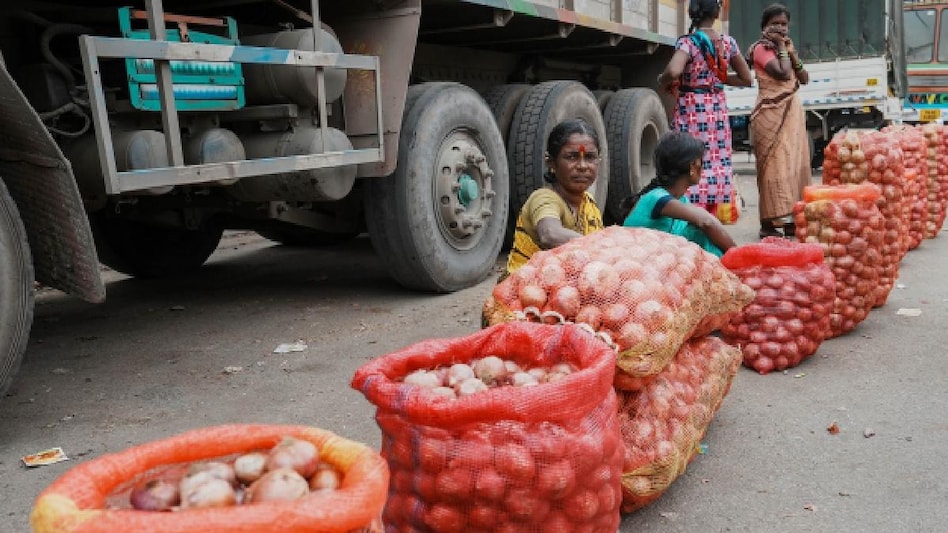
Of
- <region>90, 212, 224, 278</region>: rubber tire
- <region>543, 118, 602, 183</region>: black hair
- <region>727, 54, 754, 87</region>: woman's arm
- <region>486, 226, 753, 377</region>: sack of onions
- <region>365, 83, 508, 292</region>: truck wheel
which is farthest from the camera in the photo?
<region>727, 54, 754, 87</region>: woman's arm

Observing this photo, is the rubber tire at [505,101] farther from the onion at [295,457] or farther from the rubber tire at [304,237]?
the onion at [295,457]

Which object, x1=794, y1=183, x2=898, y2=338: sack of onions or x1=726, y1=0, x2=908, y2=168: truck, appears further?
x1=726, y1=0, x2=908, y2=168: truck

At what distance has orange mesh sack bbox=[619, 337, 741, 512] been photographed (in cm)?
212

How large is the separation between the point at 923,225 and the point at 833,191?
2.93 metres

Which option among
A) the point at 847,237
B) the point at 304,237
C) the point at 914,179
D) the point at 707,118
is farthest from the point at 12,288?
the point at 914,179

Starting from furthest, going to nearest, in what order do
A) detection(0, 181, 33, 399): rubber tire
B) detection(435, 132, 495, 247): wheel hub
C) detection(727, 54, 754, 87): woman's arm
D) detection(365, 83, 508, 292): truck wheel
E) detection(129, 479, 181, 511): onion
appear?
detection(727, 54, 754, 87): woman's arm → detection(435, 132, 495, 247): wheel hub → detection(365, 83, 508, 292): truck wheel → detection(0, 181, 33, 399): rubber tire → detection(129, 479, 181, 511): onion

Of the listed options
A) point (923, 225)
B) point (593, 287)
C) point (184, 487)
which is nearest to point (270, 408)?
point (593, 287)

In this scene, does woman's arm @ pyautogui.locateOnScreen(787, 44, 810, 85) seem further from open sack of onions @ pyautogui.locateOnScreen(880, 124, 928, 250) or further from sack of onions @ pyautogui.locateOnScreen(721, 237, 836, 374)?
sack of onions @ pyautogui.locateOnScreen(721, 237, 836, 374)

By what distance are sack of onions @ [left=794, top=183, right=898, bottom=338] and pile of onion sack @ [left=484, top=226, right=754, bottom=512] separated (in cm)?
167

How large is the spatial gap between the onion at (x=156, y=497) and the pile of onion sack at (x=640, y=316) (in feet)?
3.82

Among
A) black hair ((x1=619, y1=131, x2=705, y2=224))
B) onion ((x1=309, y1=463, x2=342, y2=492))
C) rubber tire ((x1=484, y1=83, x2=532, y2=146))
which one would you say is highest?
rubber tire ((x1=484, y1=83, x2=532, y2=146))

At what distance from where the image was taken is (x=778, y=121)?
233 inches

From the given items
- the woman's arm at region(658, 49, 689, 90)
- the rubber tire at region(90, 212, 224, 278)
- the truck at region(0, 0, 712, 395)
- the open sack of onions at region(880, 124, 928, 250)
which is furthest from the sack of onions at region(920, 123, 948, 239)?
the rubber tire at region(90, 212, 224, 278)

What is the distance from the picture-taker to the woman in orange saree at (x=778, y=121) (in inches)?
225
